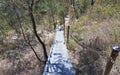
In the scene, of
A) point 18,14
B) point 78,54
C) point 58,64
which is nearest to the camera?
point 58,64

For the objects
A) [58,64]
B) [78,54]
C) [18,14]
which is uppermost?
[18,14]

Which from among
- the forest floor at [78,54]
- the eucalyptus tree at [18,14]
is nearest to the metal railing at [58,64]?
the forest floor at [78,54]

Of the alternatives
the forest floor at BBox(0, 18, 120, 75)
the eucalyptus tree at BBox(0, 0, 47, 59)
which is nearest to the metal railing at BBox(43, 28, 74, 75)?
the forest floor at BBox(0, 18, 120, 75)

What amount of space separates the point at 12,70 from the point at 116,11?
212 inches

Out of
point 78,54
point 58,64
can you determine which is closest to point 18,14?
point 78,54

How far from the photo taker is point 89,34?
7152 millimetres

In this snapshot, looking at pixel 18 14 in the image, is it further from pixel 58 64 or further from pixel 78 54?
pixel 58 64

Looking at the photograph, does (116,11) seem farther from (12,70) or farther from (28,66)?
(12,70)

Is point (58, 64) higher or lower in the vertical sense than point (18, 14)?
lower

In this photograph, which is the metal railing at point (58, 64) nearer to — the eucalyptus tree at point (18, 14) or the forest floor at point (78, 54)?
the forest floor at point (78, 54)

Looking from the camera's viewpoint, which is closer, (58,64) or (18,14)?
(58,64)

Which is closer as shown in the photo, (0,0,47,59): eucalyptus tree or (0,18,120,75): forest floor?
(0,18,120,75): forest floor

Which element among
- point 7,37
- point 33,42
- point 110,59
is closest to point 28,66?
point 33,42

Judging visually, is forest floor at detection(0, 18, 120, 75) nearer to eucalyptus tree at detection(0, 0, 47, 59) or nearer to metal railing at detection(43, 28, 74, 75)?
metal railing at detection(43, 28, 74, 75)
